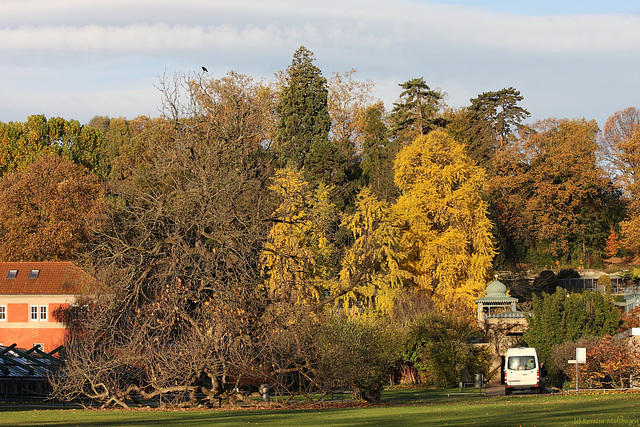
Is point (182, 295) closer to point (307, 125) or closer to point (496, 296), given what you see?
point (496, 296)

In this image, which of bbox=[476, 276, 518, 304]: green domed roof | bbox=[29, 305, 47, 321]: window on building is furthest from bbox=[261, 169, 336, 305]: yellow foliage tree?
bbox=[29, 305, 47, 321]: window on building

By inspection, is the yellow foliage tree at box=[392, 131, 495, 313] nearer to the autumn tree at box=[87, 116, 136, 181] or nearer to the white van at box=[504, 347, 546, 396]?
the white van at box=[504, 347, 546, 396]

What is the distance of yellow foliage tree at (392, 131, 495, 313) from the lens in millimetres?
51562

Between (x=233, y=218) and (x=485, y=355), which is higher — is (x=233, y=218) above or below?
above

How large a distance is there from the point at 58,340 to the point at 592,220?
43.4 meters

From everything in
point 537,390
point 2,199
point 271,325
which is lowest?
point 537,390

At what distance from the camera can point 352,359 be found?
1084 inches

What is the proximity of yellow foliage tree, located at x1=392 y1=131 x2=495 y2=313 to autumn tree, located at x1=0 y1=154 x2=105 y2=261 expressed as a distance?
2186 centimetres

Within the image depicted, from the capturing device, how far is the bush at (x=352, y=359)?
27.4 metres

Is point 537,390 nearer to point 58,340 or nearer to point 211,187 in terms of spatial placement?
point 211,187

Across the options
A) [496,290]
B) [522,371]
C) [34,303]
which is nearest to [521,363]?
[522,371]

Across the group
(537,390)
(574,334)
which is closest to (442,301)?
(574,334)

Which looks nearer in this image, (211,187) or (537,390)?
(211,187)

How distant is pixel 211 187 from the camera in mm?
A: 28906
